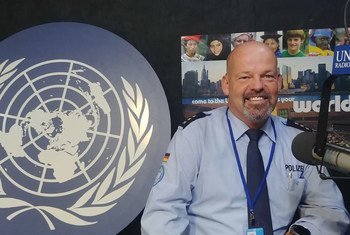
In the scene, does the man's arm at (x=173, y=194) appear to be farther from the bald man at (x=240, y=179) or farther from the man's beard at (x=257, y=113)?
the man's beard at (x=257, y=113)

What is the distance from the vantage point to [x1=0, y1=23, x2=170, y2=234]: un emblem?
74.6 inches

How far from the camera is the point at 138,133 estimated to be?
1.94m

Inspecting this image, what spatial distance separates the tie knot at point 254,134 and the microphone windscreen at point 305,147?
43 cm

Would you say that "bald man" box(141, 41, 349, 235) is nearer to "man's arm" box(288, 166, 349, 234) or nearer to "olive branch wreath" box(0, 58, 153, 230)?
"man's arm" box(288, 166, 349, 234)

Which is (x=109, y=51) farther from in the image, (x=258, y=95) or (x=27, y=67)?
(x=258, y=95)

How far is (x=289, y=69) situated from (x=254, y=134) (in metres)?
0.47

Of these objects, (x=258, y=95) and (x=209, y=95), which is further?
(x=209, y=95)

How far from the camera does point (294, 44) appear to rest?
6.57 ft

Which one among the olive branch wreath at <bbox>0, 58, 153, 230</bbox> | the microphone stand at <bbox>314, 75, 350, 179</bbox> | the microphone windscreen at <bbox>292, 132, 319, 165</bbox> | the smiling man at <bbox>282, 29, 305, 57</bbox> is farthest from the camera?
the smiling man at <bbox>282, 29, 305, 57</bbox>

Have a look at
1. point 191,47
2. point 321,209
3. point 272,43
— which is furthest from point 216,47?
point 321,209

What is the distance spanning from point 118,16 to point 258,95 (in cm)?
87

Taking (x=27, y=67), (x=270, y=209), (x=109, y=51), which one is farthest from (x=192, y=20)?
Result: (x=270, y=209)

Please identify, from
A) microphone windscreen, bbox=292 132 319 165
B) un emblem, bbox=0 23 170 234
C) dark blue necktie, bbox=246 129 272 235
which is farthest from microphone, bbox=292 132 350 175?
un emblem, bbox=0 23 170 234

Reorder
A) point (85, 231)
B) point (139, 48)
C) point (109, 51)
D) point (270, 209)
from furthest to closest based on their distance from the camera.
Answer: point (139, 48)
point (109, 51)
point (85, 231)
point (270, 209)
